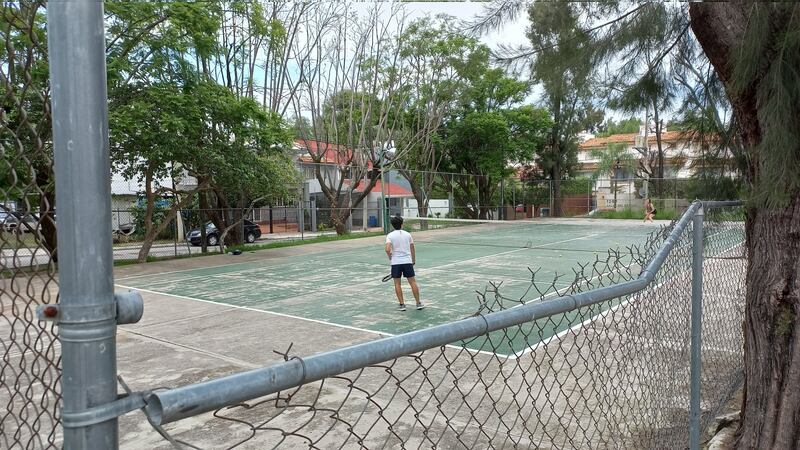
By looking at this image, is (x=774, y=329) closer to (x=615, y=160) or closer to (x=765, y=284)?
(x=765, y=284)

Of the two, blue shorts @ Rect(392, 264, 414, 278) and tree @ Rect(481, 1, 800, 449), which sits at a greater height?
tree @ Rect(481, 1, 800, 449)

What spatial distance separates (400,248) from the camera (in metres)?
9.68

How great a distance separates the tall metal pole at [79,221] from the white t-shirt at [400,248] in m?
8.55

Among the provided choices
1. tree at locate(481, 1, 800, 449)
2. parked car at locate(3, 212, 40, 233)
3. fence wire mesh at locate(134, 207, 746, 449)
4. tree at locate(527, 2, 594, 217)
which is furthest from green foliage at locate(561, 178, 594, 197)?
parked car at locate(3, 212, 40, 233)

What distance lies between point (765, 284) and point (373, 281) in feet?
31.1

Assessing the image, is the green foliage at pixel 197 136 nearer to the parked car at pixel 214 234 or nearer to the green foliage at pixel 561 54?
the parked car at pixel 214 234

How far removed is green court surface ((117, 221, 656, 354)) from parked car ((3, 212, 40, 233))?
15.9ft

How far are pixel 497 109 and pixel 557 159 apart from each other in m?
8.43

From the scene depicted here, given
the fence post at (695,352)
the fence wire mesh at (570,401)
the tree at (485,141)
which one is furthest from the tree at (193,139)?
the tree at (485,141)

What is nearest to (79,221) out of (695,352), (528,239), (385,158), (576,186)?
(695,352)

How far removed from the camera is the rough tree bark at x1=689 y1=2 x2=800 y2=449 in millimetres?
3252

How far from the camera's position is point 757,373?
3.54m

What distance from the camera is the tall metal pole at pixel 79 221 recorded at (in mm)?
1063

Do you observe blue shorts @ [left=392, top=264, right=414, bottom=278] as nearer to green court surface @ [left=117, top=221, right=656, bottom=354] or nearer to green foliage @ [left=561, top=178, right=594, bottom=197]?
green court surface @ [left=117, top=221, right=656, bottom=354]
